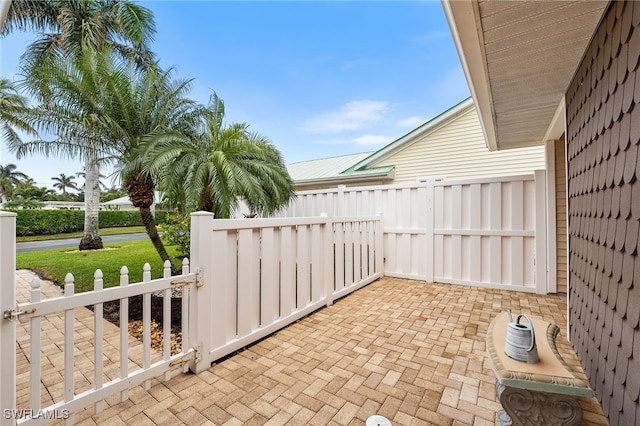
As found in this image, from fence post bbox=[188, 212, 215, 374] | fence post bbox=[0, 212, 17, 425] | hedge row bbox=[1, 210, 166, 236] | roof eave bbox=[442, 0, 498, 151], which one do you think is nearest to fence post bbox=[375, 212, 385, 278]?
roof eave bbox=[442, 0, 498, 151]

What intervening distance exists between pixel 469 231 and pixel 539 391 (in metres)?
3.79

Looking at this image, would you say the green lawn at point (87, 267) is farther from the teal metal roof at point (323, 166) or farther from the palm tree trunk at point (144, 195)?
the teal metal roof at point (323, 166)

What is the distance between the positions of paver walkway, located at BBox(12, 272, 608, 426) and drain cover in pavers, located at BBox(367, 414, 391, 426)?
60 millimetres

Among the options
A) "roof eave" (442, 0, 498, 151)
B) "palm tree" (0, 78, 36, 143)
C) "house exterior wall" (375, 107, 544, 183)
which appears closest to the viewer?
"roof eave" (442, 0, 498, 151)

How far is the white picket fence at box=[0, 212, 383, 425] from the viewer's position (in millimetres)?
1494

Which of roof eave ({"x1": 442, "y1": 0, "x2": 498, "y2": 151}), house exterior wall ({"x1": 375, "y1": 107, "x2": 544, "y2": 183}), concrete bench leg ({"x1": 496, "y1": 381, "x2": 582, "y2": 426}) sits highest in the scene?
house exterior wall ({"x1": 375, "y1": 107, "x2": 544, "y2": 183})

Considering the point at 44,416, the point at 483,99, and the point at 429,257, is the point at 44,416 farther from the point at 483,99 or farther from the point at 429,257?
the point at 429,257

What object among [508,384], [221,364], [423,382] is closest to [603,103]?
[508,384]

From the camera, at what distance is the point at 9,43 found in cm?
1038

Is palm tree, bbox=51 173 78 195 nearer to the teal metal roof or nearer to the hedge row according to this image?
the hedge row

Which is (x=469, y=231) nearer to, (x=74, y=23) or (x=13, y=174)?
(x=74, y=23)

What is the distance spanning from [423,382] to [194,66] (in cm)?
1199

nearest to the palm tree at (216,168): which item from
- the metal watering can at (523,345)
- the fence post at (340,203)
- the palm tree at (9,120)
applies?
the fence post at (340,203)

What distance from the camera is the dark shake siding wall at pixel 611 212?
4.72 feet
